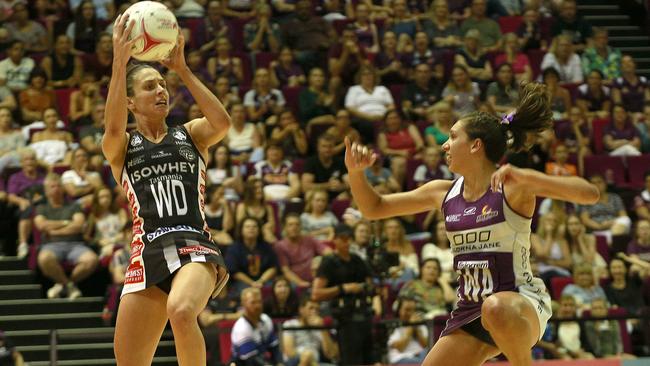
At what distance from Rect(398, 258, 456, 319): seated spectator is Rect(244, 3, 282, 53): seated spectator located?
473cm

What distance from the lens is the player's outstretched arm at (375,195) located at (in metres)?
→ 5.86

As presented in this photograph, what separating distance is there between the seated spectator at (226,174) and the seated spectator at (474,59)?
3.71 meters

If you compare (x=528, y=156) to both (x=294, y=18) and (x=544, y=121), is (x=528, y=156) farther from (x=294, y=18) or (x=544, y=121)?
(x=544, y=121)

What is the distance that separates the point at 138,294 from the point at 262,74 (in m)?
7.84

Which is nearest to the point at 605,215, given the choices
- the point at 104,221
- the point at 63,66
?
the point at 104,221

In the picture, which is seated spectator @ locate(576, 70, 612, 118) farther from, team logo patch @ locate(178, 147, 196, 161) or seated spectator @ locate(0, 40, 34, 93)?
team logo patch @ locate(178, 147, 196, 161)

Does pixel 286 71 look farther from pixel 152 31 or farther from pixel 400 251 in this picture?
pixel 152 31

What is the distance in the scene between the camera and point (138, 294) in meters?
5.73

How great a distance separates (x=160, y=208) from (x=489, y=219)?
1699 mm

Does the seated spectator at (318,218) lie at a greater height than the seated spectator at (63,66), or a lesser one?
lesser

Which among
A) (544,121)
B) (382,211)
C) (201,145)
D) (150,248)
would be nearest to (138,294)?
(150,248)

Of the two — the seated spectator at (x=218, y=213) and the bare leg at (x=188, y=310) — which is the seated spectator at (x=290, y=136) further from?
the bare leg at (x=188, y=310)

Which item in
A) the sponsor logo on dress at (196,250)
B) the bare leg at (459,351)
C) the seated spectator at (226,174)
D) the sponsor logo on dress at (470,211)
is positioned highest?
the sponsor logo on dress at (470,211)

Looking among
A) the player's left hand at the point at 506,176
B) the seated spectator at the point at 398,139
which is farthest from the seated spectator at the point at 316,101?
the player's left hand at the point at 506,176
